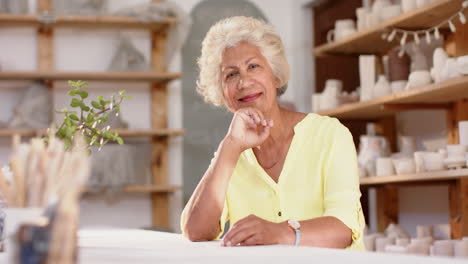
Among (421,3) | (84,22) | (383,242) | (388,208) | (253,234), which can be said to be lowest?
(383,242)

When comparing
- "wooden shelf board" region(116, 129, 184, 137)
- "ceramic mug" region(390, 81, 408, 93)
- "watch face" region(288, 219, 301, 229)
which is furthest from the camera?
"wooden shelf board" region(116, 129, 184, 137)

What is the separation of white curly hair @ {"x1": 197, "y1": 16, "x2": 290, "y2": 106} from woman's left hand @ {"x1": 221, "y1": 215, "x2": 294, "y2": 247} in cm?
78

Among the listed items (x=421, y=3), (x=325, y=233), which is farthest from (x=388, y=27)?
(x=325, y=233)

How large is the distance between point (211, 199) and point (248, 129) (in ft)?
0.85

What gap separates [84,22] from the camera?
16.0 ft

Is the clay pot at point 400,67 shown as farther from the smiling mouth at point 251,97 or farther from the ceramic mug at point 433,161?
the smiling mouth at point 251,97

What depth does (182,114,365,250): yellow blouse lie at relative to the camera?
1.93 metres

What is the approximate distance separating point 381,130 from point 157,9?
5.36ft

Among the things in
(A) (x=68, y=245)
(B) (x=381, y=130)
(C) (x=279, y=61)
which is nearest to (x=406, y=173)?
(B) (x=381, y=130)

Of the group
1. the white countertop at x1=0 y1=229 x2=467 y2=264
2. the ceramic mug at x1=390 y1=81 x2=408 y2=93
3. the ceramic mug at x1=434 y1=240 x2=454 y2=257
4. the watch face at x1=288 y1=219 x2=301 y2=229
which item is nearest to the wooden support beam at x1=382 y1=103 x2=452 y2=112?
the ceramic mug at x1=390 y1=81 x2=408 y2=93

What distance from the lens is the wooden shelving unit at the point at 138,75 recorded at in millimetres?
4770

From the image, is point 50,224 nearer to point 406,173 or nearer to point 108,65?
point 406,173

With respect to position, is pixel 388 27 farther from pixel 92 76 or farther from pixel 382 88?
pixel 92 76

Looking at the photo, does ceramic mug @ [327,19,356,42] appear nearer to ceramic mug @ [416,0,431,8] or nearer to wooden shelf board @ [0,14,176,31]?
ceramic mug @ [416,0,431,8]
